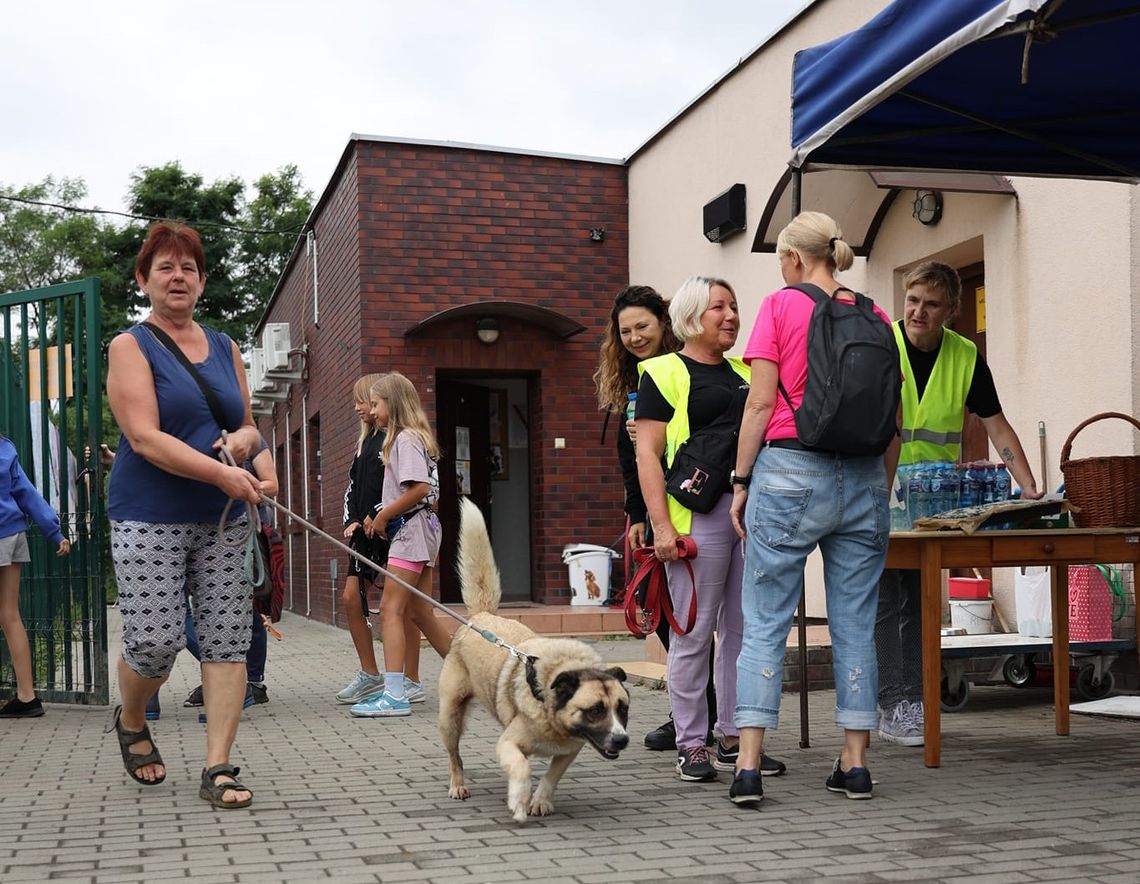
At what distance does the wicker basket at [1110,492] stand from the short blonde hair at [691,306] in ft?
5.53

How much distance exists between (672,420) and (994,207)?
4.06 meters

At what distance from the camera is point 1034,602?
7.91 meters

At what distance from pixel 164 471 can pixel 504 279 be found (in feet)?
32.8

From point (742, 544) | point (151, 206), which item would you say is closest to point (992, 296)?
point (742, 544)

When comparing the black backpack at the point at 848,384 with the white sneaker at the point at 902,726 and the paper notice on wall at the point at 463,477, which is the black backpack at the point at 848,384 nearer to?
the white sneaker at the point at 902,726

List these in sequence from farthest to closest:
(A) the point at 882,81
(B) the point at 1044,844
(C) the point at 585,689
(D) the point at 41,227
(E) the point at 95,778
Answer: (D) the point at 41,227, (E) the point at 95,778, (A) the point at 882,81, (C) the point at 585,689, (B) the point at 1044,844

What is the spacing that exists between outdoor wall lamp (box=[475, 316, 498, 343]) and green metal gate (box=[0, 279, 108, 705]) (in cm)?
606

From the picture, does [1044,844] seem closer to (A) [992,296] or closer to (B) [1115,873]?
(B) [1115,873]

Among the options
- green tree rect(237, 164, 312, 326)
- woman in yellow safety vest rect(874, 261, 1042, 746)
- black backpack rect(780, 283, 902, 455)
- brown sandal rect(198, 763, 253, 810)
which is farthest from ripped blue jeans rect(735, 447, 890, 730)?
green tree rect(237, 164, 312, 326)

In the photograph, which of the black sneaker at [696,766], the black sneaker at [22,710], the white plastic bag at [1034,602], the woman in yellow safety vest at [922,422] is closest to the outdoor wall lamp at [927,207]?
the white plastic bag at [1034,602]

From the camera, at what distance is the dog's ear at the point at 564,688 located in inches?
181

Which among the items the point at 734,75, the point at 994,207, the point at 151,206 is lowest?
the point at 994,207

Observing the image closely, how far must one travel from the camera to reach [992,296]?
28.2 feet

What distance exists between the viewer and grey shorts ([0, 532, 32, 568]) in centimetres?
790
